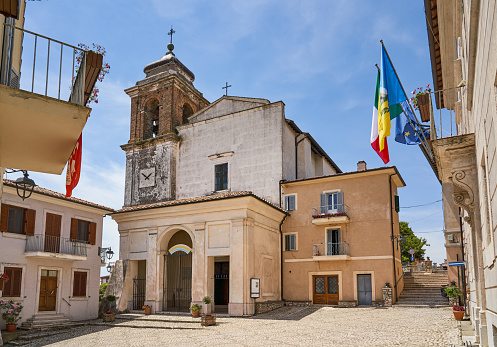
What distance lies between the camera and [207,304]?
21922 millimetres

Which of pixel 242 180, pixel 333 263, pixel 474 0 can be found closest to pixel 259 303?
pixel 333 263

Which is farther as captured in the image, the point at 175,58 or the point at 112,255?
the point at 175,58

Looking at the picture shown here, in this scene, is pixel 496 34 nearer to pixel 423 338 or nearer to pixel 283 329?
pixel 423 338

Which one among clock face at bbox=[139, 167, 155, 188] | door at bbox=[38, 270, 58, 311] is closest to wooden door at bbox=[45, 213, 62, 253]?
door at bbox=[38, 270, 58, 311]

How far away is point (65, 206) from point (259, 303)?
34.5 ft

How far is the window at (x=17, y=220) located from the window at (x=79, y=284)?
343 centimetres

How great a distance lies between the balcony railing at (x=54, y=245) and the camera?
759 inches

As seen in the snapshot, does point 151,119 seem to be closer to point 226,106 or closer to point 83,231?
point 226,106

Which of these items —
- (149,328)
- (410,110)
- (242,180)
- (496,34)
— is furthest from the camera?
(242,180)

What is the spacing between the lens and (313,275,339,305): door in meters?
25.0

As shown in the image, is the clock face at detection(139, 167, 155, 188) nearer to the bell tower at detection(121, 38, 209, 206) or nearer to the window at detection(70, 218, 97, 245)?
the bell tower at detection(121, 38, 209, 206)

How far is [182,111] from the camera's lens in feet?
109

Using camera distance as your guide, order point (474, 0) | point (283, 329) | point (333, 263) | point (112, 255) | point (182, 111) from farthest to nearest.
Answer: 1. point (182, 111)
2. point (333, 263)
3. point (112, 255)
4. point (283, 329)
5. point (474, 0)

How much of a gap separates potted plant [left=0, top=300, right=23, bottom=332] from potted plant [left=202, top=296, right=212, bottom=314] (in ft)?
25.9
